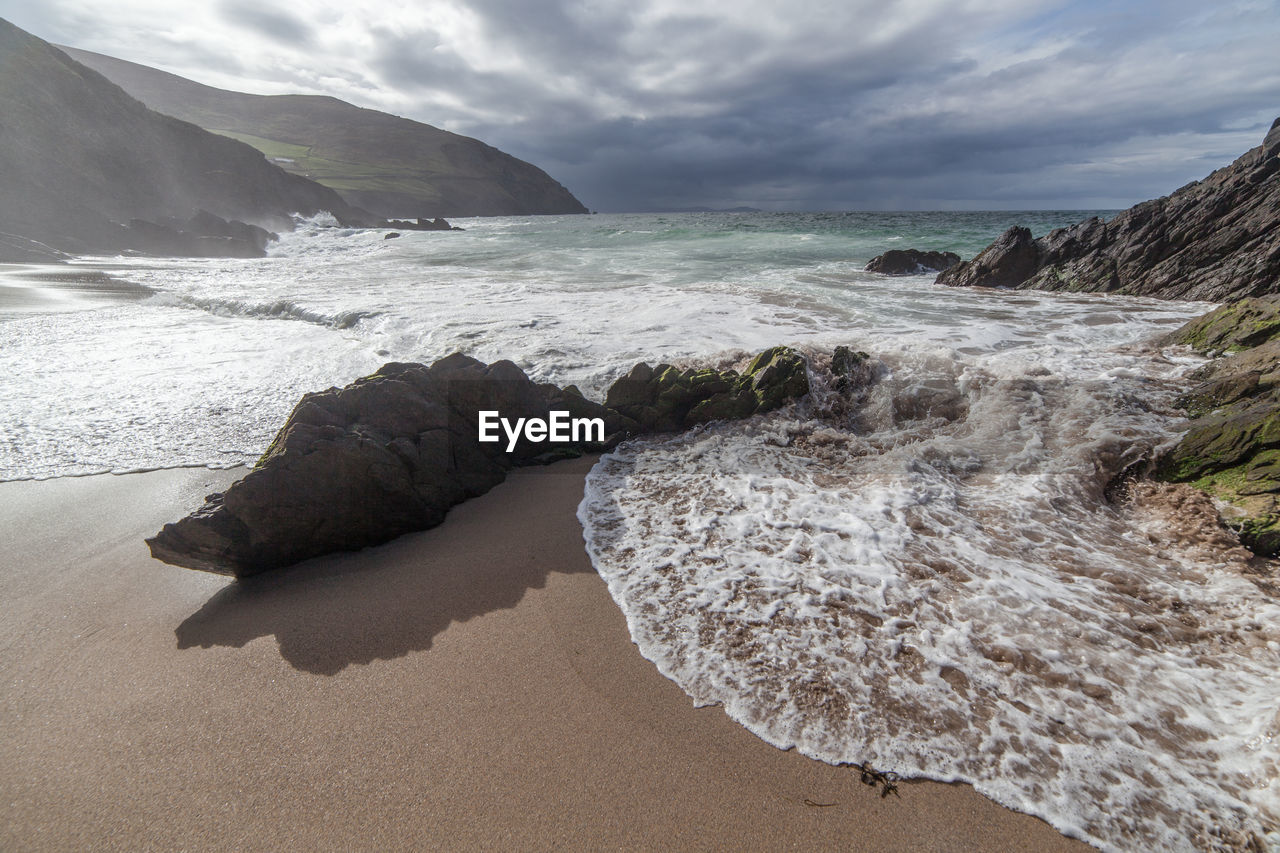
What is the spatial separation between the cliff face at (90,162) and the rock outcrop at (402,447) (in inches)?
1323

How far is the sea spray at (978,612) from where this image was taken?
2.31m

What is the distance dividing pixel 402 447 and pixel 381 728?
2.50 m

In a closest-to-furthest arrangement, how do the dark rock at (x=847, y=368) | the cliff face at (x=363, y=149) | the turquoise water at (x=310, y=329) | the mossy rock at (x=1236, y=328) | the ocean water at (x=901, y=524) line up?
the ocean water at (x=901, y=524)
the turquoise water at (x=310, y=329)
the mossy rock at (x=1236, y=328)
the dark rock at (x=847, y=368)
the cliff face at (x=363, y=149)

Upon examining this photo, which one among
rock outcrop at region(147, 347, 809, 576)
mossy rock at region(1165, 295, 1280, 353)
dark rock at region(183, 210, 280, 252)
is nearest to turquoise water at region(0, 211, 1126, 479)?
rock outcrop at region(147, 347, 809, 576)

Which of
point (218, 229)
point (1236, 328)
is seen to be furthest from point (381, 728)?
point (218, 229)

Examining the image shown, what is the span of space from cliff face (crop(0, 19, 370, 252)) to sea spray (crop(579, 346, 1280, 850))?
1438 inches

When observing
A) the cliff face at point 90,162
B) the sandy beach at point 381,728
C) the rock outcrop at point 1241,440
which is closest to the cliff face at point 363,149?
the cliff face at point 90,162

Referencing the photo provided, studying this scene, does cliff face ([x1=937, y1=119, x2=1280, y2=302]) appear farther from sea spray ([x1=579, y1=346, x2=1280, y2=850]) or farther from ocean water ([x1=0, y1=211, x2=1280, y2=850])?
sea spray ([x1=579, y1=346, x2=1280, y2=850])

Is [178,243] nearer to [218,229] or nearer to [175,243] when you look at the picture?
[175,243]

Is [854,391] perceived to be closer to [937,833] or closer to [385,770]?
[937,833]

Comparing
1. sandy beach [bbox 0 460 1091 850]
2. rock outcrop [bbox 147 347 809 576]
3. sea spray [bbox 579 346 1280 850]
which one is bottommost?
sandy beach [bbox 0 460 1091 850]

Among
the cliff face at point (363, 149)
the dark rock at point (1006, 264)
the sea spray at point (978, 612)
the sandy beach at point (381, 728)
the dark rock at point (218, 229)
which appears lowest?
the sandy beach at point (381, 728)

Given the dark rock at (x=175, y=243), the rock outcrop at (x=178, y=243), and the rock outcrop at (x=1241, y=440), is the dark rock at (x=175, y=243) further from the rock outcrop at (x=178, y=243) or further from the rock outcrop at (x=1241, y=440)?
the rock outcrop at (x=1241, y=440)

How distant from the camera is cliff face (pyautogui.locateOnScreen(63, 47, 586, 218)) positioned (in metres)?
90.1
